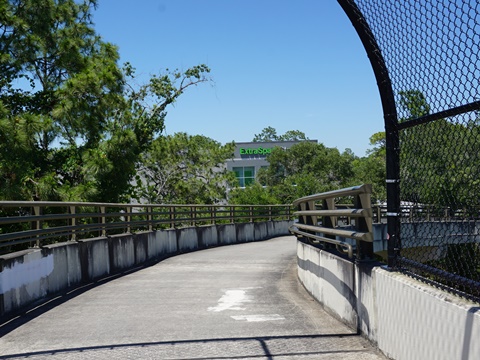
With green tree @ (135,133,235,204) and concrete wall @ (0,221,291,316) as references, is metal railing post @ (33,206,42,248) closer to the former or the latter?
concrete wall @ (0,221,291,316)

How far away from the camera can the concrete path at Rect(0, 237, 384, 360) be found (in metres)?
5.89

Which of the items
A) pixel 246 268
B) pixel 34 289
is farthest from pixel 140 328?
pixel 246 268

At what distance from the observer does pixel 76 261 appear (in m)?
11.1

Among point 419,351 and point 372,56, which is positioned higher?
point 372,56

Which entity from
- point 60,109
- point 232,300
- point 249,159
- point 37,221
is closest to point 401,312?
point 232,300

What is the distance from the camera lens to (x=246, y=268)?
45.8 feet

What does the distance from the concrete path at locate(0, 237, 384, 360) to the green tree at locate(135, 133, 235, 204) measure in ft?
91.4

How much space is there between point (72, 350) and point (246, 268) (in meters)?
8.11

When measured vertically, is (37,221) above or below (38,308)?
above

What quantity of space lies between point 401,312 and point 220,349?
1.82 metres

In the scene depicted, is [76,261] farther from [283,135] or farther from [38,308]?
[283,135]

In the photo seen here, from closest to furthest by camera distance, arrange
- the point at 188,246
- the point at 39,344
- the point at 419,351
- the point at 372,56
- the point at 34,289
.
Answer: the point at 419,351 < the point at 372,56 < the point at 39,344 < the point at 34,289 < the point at 188,246

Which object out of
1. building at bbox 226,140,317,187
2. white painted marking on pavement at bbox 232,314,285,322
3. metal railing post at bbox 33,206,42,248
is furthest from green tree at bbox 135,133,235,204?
building at bbox 226,140,317,187

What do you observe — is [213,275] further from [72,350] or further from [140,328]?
[72,350]
